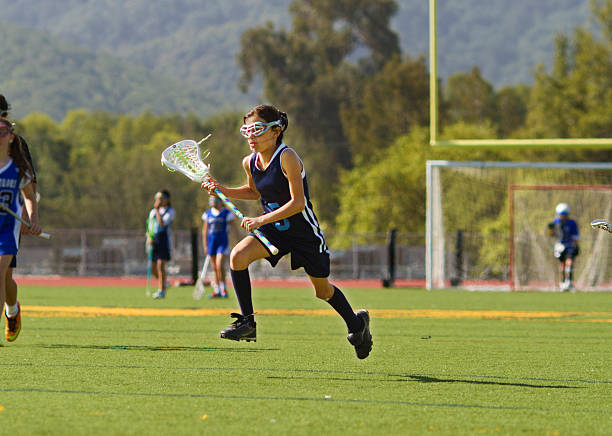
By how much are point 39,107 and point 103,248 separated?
14428cm

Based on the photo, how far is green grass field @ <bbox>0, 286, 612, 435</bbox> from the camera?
5453 mm

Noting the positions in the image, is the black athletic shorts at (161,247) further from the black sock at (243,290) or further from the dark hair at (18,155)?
the black sock at (243,290)

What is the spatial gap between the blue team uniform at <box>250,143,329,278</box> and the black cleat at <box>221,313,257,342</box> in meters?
0.47

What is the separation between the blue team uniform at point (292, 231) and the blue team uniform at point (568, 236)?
16.2 meters

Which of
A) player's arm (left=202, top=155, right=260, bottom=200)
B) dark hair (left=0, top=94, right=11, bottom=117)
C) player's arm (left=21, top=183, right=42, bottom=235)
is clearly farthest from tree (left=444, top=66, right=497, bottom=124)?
player's arm (left=21, top=183, right=42, bottom=235)

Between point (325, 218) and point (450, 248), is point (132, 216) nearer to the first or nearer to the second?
point (325, 218)

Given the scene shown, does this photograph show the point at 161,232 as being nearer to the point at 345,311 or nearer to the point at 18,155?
the point at 18,155

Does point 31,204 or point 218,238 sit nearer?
point 31,204

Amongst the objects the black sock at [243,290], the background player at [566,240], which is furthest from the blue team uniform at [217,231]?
the black sock at [243,290]

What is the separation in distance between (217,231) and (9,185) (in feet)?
36.4

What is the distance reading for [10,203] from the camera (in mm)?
7910

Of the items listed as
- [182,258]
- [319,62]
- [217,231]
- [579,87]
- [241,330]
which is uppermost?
[319,62]

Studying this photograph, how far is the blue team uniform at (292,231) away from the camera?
7816 millimetres

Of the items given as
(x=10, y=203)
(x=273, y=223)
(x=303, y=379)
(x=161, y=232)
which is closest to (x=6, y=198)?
(x=10, y=203)
